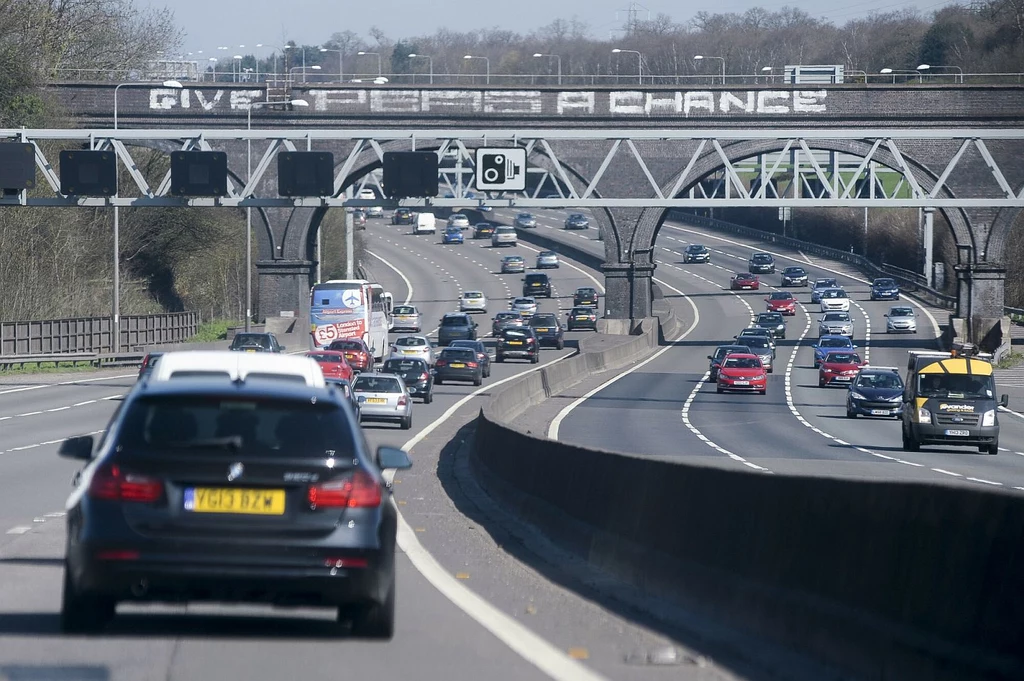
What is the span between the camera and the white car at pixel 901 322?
267 ft

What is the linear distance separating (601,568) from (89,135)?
36.9m

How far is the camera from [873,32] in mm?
178125

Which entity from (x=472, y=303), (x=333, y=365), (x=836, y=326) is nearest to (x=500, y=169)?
(x=333, y=365)

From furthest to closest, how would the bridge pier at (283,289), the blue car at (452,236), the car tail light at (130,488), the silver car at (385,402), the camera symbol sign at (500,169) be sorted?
the blue car at (452,236)
the bridge pier at (283,289)
the camera symbol sign at (500,169)
the silver car at (385,402)
the car tail light at (130,488)

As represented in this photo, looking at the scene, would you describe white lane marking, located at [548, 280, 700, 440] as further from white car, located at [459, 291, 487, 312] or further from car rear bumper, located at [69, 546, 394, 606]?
car rear bumper, located at [69, 546, 394, 606]

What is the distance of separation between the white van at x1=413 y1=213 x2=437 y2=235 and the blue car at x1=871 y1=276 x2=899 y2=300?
2005 inches

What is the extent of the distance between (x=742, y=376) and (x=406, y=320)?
101 feet

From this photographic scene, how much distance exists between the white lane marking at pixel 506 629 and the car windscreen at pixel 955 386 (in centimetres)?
2304

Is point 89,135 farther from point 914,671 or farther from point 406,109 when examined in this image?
point 914,671

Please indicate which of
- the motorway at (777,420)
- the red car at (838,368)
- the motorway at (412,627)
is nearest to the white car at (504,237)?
the motorway at (777,420)

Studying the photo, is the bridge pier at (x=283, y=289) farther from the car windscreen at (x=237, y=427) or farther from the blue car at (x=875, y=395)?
the car windscreen at (x=237, y=427)

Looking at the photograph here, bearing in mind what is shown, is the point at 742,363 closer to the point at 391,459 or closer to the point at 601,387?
the point at 601,387

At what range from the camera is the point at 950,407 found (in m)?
33.9

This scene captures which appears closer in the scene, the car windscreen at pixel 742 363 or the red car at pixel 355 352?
the car windscreen at pixel 742 363
